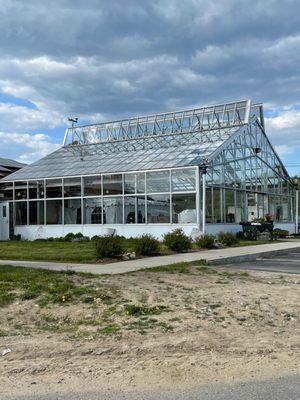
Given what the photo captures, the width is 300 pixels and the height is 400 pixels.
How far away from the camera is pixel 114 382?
18.0 feet

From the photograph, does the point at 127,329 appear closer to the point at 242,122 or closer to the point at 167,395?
the point at 167,395

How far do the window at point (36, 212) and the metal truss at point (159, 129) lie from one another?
6763 mm

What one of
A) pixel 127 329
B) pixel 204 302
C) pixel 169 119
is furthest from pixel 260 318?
pixel 169 119

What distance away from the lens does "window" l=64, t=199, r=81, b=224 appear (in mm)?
31031

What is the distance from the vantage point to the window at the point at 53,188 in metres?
32.2

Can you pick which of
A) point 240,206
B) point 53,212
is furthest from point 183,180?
point 53,212

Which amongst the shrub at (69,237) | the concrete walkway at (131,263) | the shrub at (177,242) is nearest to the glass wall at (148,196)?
the shrub at (69,237)

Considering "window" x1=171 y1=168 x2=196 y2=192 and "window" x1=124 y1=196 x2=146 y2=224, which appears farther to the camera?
"window" x1=124 y1=196 x2=146 y2=224

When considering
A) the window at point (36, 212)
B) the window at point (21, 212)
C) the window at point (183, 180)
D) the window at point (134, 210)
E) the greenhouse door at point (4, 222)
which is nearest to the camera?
the window at point (183, 180)

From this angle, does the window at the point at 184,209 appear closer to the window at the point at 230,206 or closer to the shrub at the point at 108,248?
the window at the point at 230,206

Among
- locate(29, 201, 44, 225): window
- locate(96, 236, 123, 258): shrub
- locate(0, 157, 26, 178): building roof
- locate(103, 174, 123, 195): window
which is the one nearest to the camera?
locate(96, 236, 123, 258): shrub

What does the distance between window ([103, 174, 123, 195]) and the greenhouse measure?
2.3 inches

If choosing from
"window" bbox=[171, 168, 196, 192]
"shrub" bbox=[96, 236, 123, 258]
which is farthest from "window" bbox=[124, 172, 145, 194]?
"shrub" bbox=[96, 236, 123, 258]

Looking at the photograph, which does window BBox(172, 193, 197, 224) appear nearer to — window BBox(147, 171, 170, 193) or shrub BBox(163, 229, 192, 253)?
window BBox(147, 171, 170, 193)
